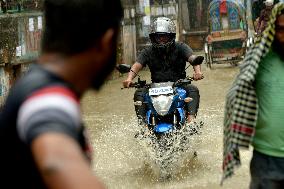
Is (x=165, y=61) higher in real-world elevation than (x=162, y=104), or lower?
higher

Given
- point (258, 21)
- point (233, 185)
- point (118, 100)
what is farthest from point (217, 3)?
point (233, 185)

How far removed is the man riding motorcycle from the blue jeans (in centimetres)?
294

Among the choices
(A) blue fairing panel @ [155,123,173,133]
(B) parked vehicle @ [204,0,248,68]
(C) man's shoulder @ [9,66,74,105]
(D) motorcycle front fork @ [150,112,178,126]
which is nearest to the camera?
(C) man's shoulder @ [9,66,74,105]

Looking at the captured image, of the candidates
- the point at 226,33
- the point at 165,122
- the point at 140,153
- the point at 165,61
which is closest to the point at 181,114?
the point at 165,122

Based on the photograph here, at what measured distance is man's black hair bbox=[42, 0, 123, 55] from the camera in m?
1.26

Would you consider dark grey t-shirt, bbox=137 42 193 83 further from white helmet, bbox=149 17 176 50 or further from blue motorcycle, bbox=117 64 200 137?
blue motorcycle, bbox=117 64 200 137

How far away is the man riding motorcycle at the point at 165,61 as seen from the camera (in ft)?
19.8

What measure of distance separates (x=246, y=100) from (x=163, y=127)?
9.07ft

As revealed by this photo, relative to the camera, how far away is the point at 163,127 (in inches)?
222

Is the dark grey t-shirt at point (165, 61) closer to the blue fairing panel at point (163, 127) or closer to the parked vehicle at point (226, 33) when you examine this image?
the blue fairing panel at point (163, 127)

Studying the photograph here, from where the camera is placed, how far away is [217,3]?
14.1m

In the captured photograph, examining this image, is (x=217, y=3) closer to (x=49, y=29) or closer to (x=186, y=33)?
(x=186, y=33)

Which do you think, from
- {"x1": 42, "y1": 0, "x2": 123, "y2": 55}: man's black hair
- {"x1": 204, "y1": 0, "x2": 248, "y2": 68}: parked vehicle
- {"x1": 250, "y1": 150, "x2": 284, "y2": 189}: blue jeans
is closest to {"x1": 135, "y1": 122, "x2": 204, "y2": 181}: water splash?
{"x1": 250, "y1": 150, "x2": 284, "y2": 189}: blue jeans

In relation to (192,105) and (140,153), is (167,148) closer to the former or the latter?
(192,105)
